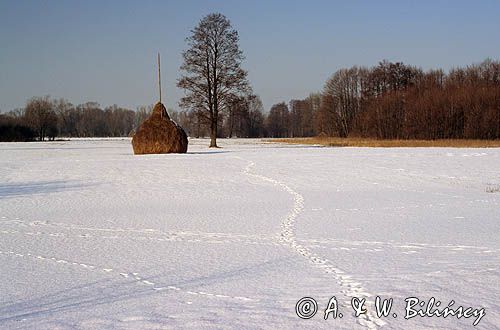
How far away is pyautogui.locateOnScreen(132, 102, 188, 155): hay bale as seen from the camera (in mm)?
28734

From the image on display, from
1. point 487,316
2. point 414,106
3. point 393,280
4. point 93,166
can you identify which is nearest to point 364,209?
point 393,280

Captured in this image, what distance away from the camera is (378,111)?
7225 cm

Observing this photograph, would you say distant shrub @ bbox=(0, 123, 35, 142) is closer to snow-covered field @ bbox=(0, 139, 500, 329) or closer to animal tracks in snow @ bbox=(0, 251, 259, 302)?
snow-covered field @ bbox=(0, 139, 500, 329)

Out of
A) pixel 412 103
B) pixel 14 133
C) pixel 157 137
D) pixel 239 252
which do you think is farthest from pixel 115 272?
pixel 14 133

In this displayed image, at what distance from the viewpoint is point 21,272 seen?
6.18 meters

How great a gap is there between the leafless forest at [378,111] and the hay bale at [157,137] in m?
13.8

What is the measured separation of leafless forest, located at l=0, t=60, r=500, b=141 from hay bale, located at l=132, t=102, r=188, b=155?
13754 mm

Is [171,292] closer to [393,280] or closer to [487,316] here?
[393,280]

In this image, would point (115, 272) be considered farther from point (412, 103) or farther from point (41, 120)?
point (41, 120)

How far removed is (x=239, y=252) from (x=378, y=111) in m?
68.0

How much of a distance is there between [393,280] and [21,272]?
14.0 ft

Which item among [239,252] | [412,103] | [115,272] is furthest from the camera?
[412,103]

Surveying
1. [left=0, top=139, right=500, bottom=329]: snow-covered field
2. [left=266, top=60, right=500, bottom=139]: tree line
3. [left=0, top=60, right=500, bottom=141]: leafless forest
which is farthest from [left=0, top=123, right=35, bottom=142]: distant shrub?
[left=0, top=139, right=500, bottom=329]: snow-covered field

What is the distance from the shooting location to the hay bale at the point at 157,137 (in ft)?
94.3
